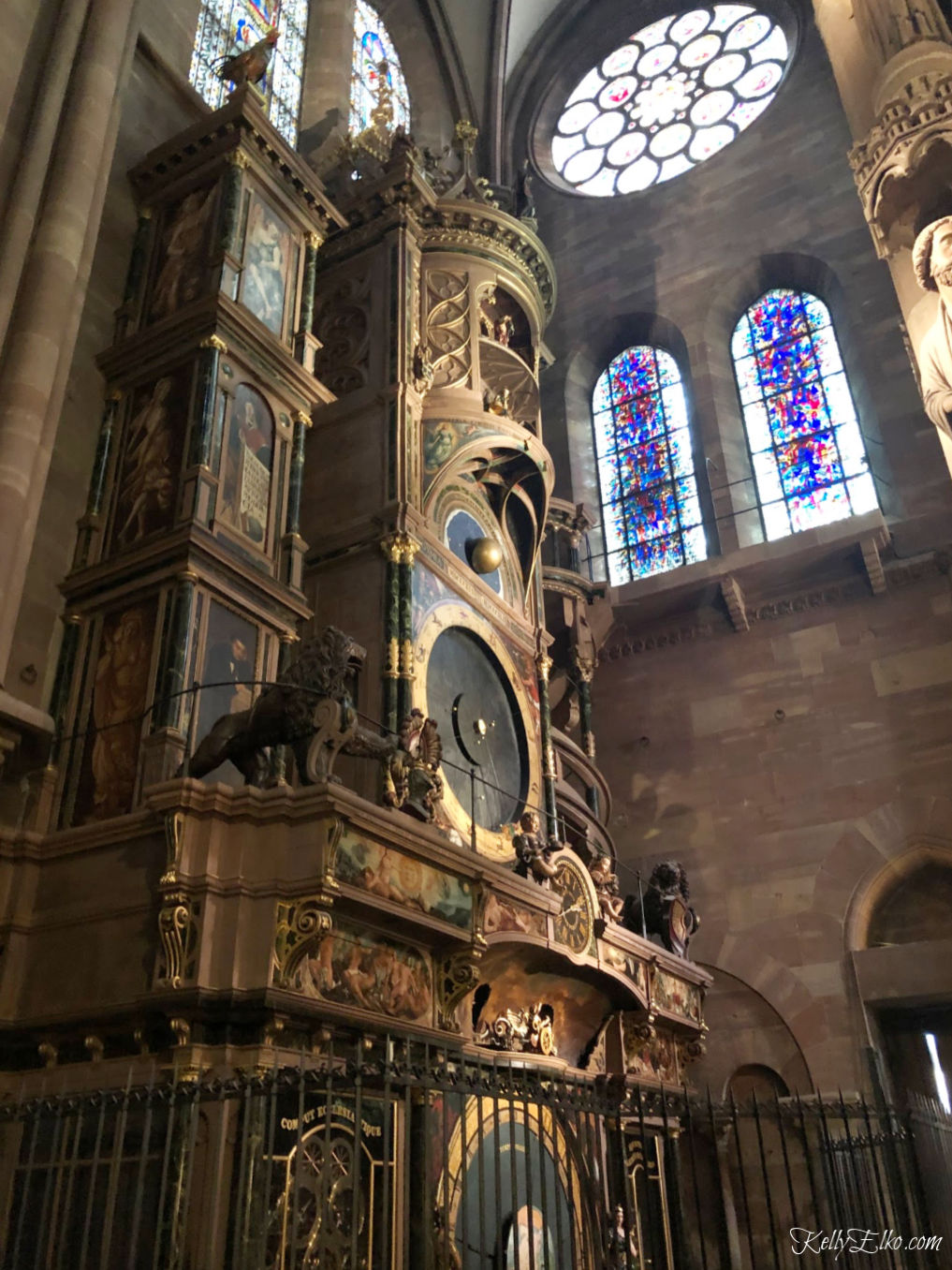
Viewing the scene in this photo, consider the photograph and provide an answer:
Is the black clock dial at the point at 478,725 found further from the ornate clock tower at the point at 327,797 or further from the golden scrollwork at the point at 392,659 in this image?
the golden scrollwork at the point at 392,659

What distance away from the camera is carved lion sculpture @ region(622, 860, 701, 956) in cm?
1177

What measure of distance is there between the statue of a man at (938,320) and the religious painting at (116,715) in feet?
23.7

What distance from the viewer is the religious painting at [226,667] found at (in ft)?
27.1

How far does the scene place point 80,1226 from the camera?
6.26m

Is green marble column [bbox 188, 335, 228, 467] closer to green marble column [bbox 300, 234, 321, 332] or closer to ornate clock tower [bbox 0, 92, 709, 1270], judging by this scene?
ornate clock tower [bbox 0, 92, 709, 1270]

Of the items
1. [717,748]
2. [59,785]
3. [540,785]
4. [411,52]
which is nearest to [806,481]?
[717,748]

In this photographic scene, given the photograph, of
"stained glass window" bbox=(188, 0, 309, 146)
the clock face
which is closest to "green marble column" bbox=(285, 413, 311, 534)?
the clock face

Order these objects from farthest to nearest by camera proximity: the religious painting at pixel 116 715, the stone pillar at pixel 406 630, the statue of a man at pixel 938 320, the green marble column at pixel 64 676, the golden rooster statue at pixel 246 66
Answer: the golden rooster statue at pixel 246 66 → the statue of a man at pixel 938 320 → the stone pillar at pixel 406 630 → the green marble column at pixel 64 676 → the religious painting at pixel 116 715

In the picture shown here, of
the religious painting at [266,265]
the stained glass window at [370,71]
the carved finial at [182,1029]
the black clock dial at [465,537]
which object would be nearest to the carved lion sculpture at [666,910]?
the black clock dial at [465,537]

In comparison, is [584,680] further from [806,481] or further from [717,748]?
[806,481]

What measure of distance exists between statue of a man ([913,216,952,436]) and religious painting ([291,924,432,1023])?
6897 mm

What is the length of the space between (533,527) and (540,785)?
10.3ft

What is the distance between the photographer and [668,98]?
21203 mm

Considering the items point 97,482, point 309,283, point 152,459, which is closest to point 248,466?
point 152,459
